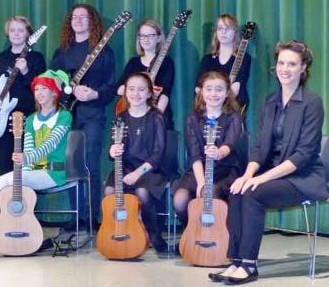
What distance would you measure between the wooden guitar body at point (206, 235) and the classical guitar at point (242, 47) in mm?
881

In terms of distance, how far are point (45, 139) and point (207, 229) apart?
3.86ft

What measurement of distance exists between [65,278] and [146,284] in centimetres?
43

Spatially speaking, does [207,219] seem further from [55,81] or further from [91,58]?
[91,58]

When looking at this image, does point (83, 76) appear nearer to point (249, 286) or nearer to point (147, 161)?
point (147, 161)

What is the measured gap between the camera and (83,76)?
5.17 metres

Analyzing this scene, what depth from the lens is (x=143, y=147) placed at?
183 inches

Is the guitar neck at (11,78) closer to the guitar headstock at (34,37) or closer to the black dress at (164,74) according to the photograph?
the guitar headstock at (34,37)

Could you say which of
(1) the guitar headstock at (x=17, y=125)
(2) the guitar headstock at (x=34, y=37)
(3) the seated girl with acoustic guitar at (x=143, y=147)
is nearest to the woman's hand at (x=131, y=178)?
(3) the seated girl with acoustic guitar at (x=143, y=147)

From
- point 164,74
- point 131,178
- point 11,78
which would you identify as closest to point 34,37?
point 11,78

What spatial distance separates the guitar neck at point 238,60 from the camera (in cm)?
493

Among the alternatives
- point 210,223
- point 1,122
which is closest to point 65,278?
point 210,223

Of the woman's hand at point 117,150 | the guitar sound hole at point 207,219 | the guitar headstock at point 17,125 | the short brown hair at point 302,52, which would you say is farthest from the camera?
the guitar headstock at point 17,125

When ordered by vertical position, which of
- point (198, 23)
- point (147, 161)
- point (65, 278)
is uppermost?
point (198, 23)

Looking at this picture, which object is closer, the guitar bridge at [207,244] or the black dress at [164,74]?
the guitar bridge at [207,244]
